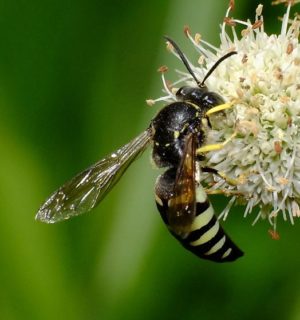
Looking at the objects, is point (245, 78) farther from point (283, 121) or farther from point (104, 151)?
point (104, 151)

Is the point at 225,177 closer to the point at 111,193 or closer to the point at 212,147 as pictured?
the point at 212,147

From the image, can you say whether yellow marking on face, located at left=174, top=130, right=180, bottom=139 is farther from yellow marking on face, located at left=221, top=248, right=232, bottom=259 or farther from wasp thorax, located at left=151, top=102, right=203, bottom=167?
yellow marking on face, located at left=221, top=248, right=232, bottom=259

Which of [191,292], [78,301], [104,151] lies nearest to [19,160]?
[104,151]

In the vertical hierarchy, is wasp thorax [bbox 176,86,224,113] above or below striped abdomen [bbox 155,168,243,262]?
above

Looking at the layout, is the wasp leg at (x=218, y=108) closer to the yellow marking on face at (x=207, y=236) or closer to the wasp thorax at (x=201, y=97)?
the wasp thorax at (x=201, y=97)

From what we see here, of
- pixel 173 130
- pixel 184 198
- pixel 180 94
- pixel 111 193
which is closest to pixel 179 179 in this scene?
pixel 184 198

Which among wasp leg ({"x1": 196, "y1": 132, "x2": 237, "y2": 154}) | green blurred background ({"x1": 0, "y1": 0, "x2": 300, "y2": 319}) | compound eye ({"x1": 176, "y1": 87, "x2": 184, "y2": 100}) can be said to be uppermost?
compound eye ({"x1": 176, "y1": 87, "x2": 184, "y2": 100})

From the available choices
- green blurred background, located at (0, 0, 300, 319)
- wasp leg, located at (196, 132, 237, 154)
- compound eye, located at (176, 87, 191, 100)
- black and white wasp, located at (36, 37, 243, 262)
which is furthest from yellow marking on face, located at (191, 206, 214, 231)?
green blurred background, located at (0, 0, 300, 319)
